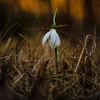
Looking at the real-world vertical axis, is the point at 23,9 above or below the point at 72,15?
above

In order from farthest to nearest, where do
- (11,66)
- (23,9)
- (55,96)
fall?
(23,9)
(11,66)
(55,96)

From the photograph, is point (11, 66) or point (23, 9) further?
point (23, 9)

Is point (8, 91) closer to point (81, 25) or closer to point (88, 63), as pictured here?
point (88, 63)

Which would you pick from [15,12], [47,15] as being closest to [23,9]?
[15,12]

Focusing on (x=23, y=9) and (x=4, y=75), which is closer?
(x=4, y=75)

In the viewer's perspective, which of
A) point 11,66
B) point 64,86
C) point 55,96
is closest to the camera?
point 55,96

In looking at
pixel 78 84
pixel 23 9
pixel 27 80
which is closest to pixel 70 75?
pixel 78 84

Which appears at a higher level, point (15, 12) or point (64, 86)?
point (15, 12)

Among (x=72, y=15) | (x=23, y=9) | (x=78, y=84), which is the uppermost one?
(x=23, y=9)

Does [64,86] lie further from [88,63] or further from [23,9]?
[23,9]
